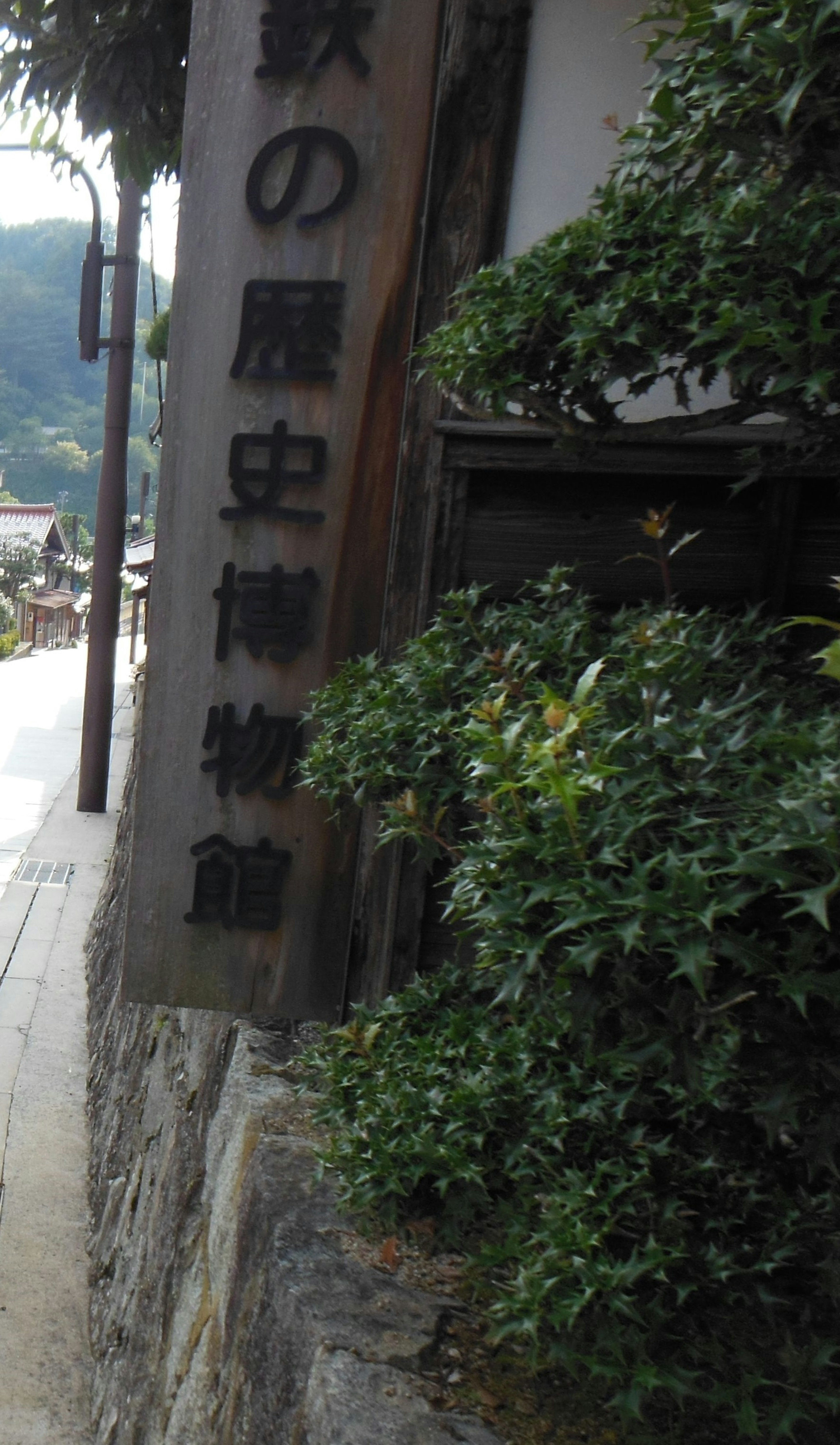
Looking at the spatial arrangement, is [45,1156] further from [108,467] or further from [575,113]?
[108,467]

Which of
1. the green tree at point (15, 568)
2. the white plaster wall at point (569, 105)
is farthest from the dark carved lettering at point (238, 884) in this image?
the green tree at point (15, 568)

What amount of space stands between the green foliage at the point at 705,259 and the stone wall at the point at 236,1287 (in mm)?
1950

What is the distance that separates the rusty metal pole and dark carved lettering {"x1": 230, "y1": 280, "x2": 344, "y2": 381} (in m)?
10.0

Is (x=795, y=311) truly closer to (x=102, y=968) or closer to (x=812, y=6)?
(x=812, y=6)

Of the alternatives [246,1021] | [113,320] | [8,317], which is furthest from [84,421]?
[246,1021]

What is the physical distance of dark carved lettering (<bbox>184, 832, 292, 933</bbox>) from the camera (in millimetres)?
3395

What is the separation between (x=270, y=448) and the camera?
128 inches

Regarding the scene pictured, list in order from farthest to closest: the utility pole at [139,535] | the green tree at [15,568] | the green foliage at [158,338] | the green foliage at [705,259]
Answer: the green tree at [15,568] < the utility pole at [139,535] < the green foliage at [158,338] < the green foliage at [705,259]

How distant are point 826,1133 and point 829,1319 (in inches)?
29.4

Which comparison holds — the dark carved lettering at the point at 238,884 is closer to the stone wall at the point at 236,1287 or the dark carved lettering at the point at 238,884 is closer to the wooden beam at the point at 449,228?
the wooden beam at the point at 449,228

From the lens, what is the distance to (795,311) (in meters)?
1.93

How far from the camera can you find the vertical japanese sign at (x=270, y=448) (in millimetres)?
3168

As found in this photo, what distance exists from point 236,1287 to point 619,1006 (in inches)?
77.7

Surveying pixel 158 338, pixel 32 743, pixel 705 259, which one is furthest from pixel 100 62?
pixel 32 743
